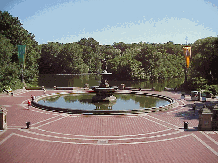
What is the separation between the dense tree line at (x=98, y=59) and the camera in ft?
148

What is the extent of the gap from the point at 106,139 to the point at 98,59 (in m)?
77.3

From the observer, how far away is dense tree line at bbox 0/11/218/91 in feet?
148

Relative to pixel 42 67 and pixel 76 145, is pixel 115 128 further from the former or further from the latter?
pixel 42 67

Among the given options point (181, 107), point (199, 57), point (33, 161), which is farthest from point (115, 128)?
point (199, 57)

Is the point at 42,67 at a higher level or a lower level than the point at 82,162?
higher

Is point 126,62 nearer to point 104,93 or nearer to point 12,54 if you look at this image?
point 12,54

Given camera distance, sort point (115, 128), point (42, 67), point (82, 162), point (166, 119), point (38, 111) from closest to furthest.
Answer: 1. point (82, 162)
2. point (115, 128)
3. point (166, 119)
4. point (38, 111)
5. point (42, 67)

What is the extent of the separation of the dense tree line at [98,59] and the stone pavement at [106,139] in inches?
617

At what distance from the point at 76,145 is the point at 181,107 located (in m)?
17.2

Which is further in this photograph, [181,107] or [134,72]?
[134,72]

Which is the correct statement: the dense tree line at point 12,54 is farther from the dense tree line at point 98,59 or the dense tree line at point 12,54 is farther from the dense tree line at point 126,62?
the dense tree line at point 126,62

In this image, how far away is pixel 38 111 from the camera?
25.8m

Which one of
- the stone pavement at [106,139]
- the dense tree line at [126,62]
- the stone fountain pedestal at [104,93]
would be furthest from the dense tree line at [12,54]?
the dense tree line at [126,62]

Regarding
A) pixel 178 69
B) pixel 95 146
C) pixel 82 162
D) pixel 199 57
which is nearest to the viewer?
pixel 82 162
